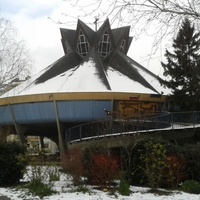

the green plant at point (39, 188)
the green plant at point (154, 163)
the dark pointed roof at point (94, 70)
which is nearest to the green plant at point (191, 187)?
the green plant at point (154, 163)

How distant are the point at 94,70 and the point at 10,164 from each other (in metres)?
31.9

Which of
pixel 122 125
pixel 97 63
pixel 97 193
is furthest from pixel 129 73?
pixel 97 193

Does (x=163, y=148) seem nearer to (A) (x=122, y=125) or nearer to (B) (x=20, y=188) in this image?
(B) (x=20, y=188)

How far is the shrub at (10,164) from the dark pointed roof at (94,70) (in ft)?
76.4

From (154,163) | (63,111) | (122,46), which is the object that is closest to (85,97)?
(63,111)

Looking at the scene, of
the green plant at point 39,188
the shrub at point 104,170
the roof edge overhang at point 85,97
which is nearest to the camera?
the green plant at point 39,188

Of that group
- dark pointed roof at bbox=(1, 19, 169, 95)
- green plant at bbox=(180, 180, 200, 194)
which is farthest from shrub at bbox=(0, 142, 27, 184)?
dark pointed roof at bbox=(1, 19, 169, 95)

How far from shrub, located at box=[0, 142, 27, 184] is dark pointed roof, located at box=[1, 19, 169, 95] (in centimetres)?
2328

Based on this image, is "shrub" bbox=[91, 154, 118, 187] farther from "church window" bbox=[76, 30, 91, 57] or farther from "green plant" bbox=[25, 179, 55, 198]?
"church window" bbox=[76, 30, 91, 57]

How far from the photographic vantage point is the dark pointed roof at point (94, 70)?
42.2 m

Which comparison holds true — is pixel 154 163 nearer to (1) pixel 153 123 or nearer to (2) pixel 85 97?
(1) pixel 153 123

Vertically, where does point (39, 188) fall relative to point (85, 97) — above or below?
below

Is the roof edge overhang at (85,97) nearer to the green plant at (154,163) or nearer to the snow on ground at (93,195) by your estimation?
the green plant at (154,163)

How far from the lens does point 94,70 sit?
45688 mm
